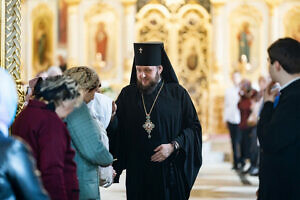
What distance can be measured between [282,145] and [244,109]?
325 inches

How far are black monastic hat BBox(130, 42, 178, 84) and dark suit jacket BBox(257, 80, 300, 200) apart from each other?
1.45 metres

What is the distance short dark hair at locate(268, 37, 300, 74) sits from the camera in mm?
4500

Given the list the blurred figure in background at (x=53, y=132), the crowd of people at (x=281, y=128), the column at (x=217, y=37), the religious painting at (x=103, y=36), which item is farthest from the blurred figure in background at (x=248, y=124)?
the blurred figure in background at (x=53, y=132)

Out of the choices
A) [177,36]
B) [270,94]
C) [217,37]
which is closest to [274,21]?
[217,37]

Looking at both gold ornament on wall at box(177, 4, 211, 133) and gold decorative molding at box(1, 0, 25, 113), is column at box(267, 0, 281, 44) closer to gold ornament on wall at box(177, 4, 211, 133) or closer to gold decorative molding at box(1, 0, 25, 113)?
gold ornament on wall at box(177, 4, 211, 133)

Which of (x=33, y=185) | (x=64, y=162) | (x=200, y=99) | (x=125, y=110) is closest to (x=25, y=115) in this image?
(x=64, y=162)

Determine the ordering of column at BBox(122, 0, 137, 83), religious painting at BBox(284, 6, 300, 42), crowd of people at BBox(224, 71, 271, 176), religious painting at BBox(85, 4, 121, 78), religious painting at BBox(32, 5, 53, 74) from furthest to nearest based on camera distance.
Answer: religious painting at BBox(85, 4, 121, 78)
religious painting at BBox(32, 5, 53, 74)
column at BBox(122, 0, 137, 83)
religious painting at BBox(284, 6, 300, 42)
crowd of people at BBox(224, 71, 271, 176)

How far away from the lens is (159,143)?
5703mm

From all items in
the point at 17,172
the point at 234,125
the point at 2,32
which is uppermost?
the point at 2,32

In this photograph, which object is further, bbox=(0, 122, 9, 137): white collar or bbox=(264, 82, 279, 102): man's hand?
bbox=(264, 82, 279, 102): man's hand

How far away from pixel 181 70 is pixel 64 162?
594 inches

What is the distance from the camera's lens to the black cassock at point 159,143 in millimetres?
5703

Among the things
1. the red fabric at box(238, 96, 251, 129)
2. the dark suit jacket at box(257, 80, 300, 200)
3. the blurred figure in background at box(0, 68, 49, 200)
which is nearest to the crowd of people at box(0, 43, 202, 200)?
the dark suit jacket at box(257, 80, 300, 200)

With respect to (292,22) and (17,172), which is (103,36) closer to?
(292,22)
